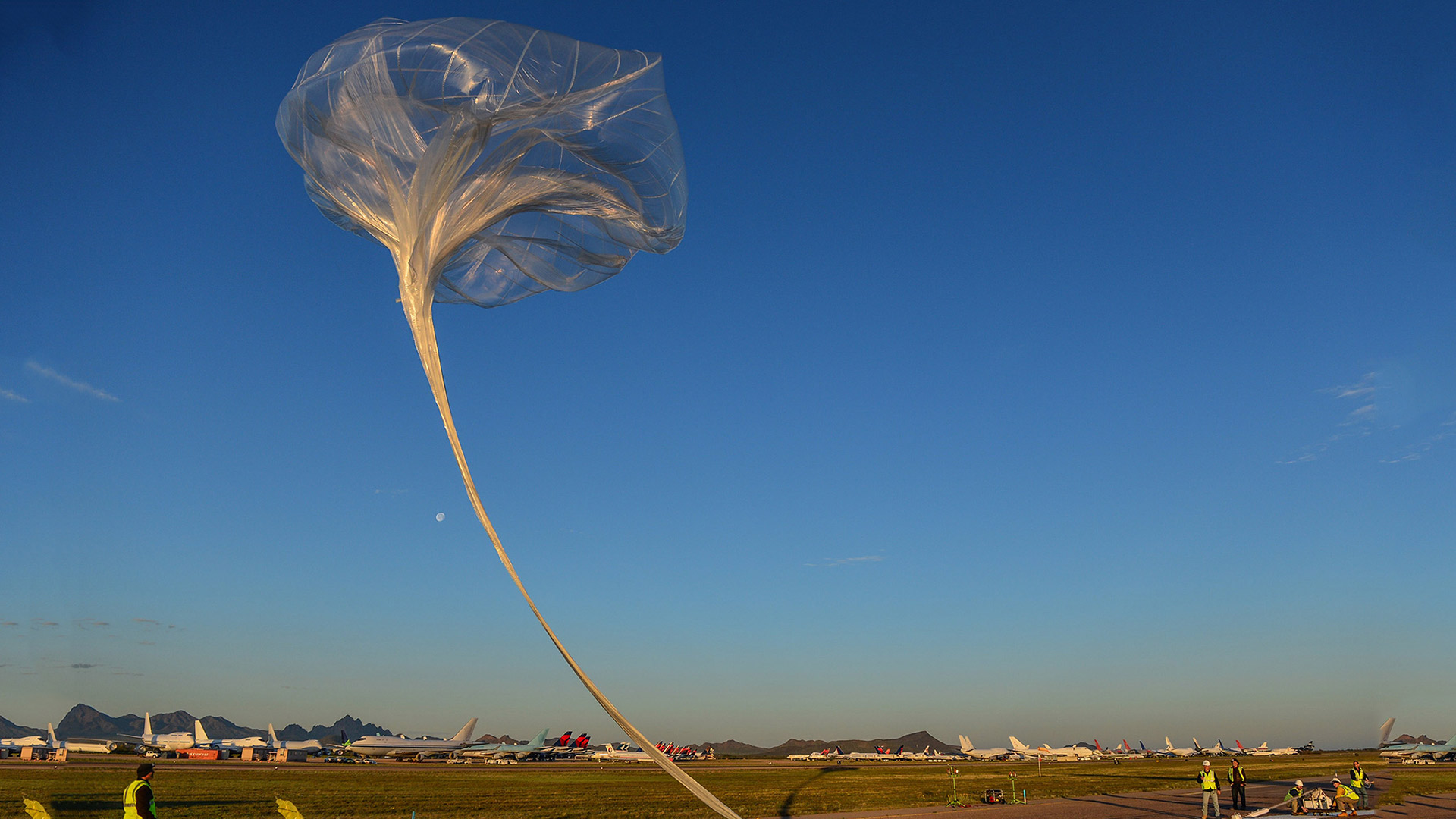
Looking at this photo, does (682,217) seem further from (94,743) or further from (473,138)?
A: (94,743)

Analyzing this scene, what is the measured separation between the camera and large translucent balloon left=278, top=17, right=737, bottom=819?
559 centimetres

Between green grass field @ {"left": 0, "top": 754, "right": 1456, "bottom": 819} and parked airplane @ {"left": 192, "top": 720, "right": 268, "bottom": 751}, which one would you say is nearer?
green grass field @ {"left": 0, "top": 754, "right": 1456, "bottom": 819}

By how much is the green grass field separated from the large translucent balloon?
21035mm

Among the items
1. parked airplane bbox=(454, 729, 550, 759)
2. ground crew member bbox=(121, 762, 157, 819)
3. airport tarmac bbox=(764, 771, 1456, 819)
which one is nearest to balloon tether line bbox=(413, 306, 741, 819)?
ground crew member bbox=(121, 762, 157, 819)

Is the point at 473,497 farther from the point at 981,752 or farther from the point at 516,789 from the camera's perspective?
the point at 981,752

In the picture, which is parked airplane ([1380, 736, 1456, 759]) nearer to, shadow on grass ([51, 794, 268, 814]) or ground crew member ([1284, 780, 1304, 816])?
ground crew member ([1284, 780, 1304, 816])

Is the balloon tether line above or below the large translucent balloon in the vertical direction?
below

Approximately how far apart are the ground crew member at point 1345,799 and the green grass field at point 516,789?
4.62 m

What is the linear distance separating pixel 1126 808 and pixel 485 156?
2793 centimetres

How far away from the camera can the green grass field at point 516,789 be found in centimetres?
2580

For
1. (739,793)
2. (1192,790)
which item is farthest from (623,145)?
(1192,790)

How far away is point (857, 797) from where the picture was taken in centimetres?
3219

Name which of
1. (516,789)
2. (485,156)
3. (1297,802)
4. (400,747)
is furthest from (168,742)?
(485,156)

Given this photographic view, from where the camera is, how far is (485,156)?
6.35 metres
